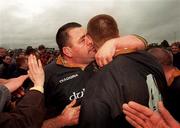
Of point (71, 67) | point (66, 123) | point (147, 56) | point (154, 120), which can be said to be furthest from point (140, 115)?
point (71, 67)

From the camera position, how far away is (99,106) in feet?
7.59

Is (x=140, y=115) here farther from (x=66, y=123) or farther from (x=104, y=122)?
(x=66, y=123)

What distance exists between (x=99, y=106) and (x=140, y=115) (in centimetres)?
37

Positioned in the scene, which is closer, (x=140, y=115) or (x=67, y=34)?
(x=140, y=115)

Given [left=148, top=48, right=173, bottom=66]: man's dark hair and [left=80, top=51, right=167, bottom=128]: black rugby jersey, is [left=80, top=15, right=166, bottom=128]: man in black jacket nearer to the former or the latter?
[left=80, top=51, right=167, bottom=128]: black rugby jersey

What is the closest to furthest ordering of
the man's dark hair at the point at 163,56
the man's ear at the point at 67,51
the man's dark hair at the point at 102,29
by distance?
1. the man's dark hair at the point at 102,29
2. the man's ear at the point at 67,51
3. the man's dark hair at the point at 163,56

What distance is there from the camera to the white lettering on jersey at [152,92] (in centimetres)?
243

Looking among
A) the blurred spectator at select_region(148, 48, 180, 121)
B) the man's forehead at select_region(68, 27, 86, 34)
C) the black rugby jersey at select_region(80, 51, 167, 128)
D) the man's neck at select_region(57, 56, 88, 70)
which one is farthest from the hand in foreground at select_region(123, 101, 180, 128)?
the man's forehead at select_region(68, 27, 86, 34)

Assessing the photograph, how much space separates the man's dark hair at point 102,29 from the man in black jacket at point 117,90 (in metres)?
0.25

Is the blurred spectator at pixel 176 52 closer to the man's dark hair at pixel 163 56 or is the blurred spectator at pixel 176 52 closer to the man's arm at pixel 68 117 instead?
the man's dark hair at pixel 163 56

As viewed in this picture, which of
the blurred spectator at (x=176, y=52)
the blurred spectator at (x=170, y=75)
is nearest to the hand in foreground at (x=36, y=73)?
the blurred spectator at (x=170, y=75)

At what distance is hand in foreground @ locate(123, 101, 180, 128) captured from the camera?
1930mm

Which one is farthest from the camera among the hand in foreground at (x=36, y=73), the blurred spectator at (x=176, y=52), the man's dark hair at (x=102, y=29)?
the blurred spectator at (x=176, y=52)

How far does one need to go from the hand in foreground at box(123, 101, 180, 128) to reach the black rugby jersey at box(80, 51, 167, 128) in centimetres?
27
